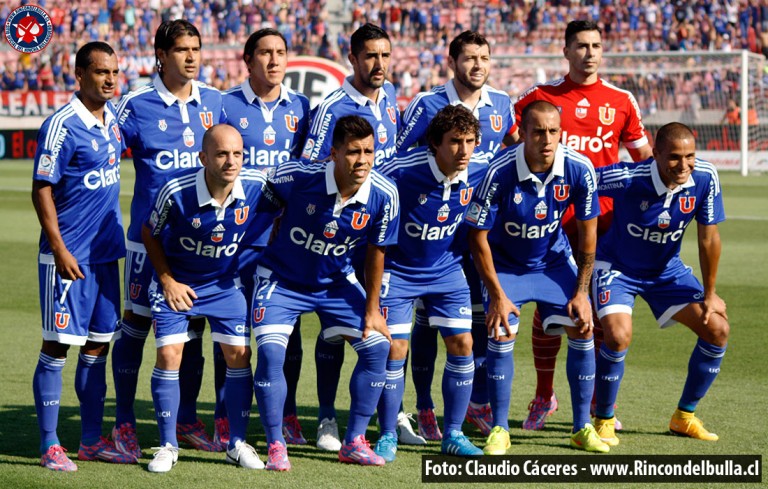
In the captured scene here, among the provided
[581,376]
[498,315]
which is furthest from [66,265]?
[581,376]

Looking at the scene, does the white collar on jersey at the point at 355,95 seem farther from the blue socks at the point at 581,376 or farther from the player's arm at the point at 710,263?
the player's arm at the point at 710,263

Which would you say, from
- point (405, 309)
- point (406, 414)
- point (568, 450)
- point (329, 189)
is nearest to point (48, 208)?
point (329, 189)

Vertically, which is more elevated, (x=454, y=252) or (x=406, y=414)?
(x=454, y=252)

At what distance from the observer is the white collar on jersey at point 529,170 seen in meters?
6.16

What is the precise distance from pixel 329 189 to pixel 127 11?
A: 113 feet

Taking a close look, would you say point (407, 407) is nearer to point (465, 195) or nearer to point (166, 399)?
point (465, 195)

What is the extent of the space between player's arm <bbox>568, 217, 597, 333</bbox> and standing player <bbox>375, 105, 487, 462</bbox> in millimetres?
604

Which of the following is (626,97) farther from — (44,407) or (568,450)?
(44,407)

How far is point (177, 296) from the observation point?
5770 mm

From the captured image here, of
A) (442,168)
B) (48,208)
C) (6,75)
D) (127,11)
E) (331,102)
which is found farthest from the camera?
(127,11)

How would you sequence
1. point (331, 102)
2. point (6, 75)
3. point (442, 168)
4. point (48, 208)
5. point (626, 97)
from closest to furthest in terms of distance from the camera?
1. point (48, 208)
2. point (442, 168)
3. point (331, 102)
4. point (626, 97)
5. point (6, 75)

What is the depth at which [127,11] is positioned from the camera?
125ft

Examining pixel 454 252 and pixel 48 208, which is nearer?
pixel 48 208

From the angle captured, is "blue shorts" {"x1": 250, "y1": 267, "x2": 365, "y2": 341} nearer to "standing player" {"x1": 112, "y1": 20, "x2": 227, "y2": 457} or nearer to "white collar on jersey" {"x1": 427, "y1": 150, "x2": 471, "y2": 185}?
"standing player" {"x1": 112, "y1": 20, "x2": 227, "y2": 457}
